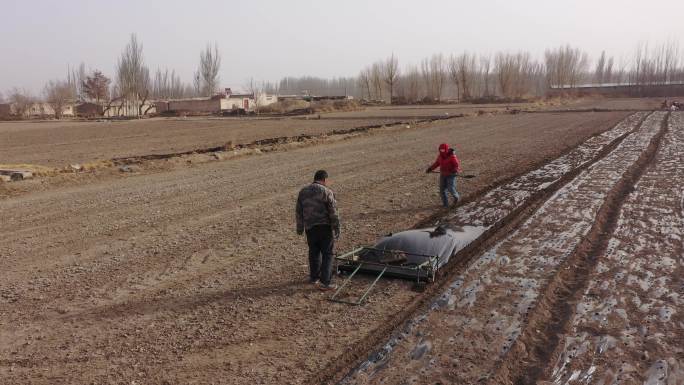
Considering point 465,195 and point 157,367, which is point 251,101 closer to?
point 465,195

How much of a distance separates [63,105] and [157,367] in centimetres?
8355

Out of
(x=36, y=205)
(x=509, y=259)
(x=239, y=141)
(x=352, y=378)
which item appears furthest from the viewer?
(x=239, y=141)

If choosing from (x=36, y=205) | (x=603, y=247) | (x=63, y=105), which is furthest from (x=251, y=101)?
(x=603, y=247)

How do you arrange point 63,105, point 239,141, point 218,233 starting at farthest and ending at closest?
point 63,105, point 239,141, point 218,233

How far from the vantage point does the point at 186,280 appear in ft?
23.8

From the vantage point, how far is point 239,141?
91.4 ft

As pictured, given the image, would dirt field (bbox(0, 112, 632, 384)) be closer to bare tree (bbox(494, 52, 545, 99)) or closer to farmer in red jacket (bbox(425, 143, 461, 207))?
farmer in red jacket (bbox(425, 143, 461, 207))

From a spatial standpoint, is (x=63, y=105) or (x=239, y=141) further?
(x=63, y=105)

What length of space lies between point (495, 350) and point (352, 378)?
1424mm

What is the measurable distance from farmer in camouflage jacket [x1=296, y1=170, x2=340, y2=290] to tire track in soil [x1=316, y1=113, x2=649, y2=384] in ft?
4.19

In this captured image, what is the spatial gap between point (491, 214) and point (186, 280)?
6.03m

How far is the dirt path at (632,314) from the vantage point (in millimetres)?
4738

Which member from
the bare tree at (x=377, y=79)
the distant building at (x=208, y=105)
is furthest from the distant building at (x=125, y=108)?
the bare tree at (x=377, y=79)

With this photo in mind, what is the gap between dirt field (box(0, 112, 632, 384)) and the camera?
5.10 meters
